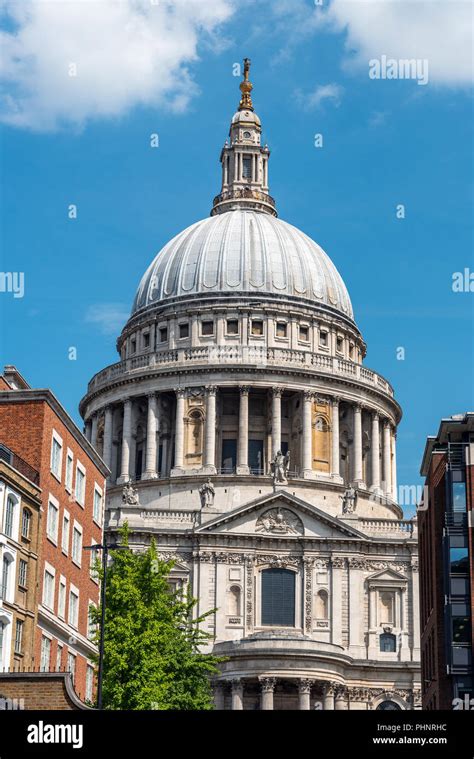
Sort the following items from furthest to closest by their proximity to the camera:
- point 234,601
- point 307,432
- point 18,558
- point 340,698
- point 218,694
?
point 307,432
point 234,601
point 340,698
point 218,694
point 18,558

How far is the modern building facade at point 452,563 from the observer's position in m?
73.4

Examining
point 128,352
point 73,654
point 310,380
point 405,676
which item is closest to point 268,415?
point 310,380

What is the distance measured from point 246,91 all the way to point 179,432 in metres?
46.2

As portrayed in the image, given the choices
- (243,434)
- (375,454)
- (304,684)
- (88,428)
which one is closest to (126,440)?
(88,428)

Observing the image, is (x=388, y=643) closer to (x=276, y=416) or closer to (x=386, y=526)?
(x=386, y=526)

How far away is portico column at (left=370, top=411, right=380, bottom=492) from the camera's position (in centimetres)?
13075

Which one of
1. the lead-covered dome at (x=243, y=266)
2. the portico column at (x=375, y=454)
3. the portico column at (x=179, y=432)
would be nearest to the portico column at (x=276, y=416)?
the portico column at (x=179, y=432)

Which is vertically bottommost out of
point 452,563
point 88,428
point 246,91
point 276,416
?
point 452,563

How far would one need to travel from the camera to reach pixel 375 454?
132 metres

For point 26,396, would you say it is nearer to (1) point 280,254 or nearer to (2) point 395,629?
(2) point 395,629

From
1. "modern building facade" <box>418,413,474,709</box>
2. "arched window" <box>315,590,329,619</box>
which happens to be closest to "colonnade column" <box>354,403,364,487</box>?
"arched window" <box>315,590,329,619</box>

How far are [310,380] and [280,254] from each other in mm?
16615

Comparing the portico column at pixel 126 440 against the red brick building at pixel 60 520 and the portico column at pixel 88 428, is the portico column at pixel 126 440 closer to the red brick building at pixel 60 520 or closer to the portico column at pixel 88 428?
the portico column at pixel 88 428

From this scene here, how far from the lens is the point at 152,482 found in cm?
12531
